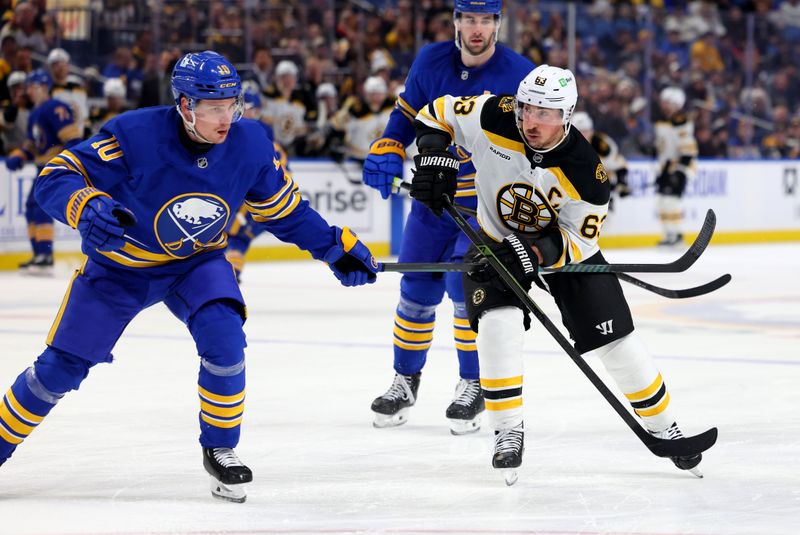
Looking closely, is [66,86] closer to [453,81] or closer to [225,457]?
[453,81]

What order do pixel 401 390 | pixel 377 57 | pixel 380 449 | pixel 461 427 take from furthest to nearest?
pixel 377 57 → pixel 401 390 → pixel 461 427 → pixel 380 449

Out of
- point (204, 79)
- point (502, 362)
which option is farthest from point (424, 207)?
point (204, 79)

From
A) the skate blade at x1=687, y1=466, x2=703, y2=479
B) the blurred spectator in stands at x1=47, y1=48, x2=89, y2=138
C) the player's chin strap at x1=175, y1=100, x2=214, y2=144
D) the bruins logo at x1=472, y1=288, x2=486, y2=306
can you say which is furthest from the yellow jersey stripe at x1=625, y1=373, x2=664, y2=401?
the blurred spectator in stands at x1=47, y1=48, x2=89, y2=138

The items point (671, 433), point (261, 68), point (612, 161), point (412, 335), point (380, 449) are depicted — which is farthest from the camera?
point (612, 161)

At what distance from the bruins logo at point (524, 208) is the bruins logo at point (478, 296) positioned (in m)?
0.22

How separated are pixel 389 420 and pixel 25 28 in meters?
7.16

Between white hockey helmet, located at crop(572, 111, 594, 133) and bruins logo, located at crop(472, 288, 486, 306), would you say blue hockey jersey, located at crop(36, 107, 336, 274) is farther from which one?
white hockey helmet, located at crop(572, 111, 594, 133)

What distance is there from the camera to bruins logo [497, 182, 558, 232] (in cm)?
369

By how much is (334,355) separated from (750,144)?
9.41 metres

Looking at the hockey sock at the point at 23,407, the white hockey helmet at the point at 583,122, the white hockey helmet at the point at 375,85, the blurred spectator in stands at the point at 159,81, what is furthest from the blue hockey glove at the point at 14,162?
the hockey sock at the point at 23,407

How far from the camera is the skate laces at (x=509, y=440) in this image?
3.64 meters

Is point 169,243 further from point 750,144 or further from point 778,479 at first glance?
point 750,144

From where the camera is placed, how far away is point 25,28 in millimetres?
10625

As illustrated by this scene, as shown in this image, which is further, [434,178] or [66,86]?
[66,86]
